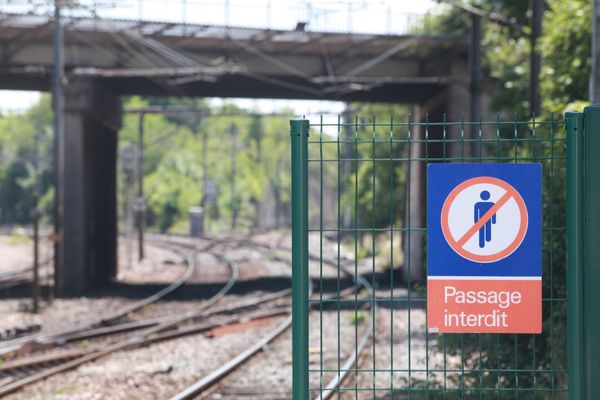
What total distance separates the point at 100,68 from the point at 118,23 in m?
1.96

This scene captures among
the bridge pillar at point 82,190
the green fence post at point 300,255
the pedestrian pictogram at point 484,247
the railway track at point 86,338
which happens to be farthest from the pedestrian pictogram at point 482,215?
the bridge pillar at point 82,190

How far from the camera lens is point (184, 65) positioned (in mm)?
23312

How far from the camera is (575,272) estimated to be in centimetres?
486

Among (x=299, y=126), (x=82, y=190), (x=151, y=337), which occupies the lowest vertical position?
(x=151, y=337)

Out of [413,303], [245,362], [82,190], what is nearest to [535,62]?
[413,303]

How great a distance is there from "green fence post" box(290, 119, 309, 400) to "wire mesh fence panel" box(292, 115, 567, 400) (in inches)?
1.0

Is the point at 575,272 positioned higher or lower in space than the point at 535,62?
lower

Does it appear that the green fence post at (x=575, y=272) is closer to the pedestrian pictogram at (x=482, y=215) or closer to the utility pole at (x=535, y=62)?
the pedestrian pictogram at (x=482, y=215)

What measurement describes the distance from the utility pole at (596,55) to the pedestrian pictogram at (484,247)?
3299 millimetres

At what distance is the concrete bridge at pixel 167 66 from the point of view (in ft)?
73.7

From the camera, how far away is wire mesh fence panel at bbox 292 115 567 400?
189 inches

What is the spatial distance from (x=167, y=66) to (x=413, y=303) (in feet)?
31.7

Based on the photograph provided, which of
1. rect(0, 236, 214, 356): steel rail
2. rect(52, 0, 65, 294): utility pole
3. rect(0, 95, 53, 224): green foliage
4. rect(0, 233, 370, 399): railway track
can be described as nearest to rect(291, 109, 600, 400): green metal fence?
rect(0, 233, 370, 399): railway track

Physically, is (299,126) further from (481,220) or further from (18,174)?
(18,174)
